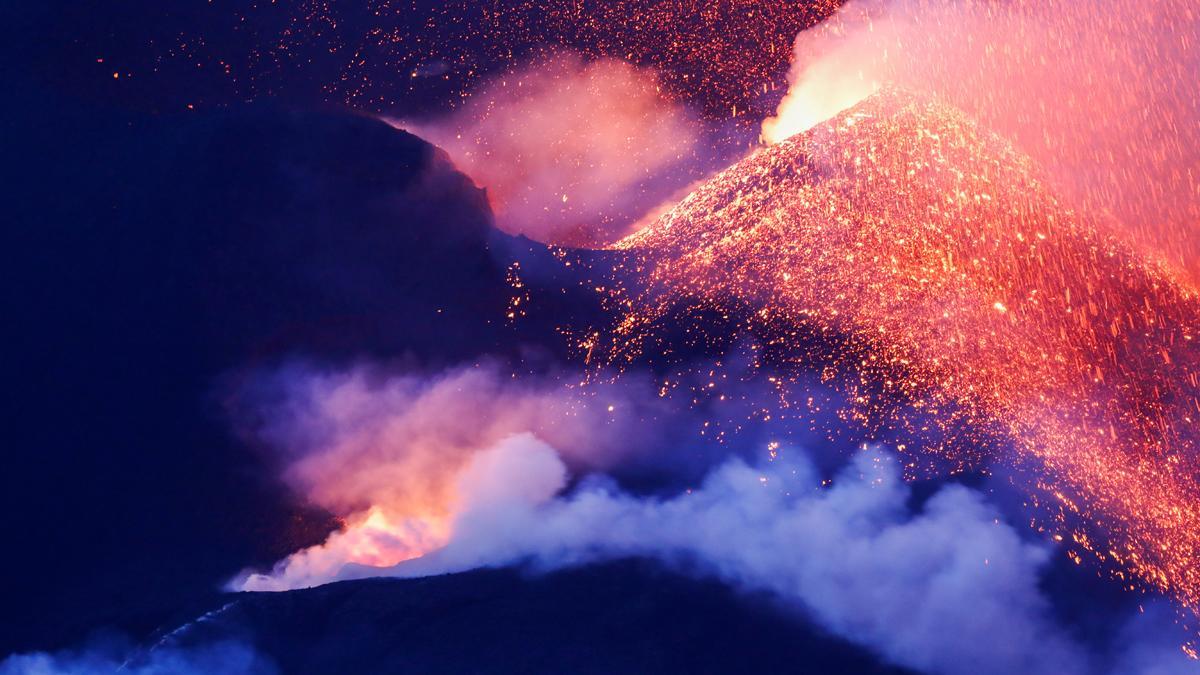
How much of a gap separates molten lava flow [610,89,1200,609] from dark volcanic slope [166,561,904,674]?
6.44ft

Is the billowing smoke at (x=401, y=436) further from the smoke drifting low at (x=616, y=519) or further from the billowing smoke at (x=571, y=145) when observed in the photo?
the billowing smoke at (x=571, y=145)

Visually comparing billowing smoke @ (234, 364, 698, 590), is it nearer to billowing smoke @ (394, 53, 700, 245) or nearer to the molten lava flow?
the molten lava flow

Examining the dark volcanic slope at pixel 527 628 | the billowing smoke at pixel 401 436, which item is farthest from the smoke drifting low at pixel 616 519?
the dark volcanic slope at pixel 527 628

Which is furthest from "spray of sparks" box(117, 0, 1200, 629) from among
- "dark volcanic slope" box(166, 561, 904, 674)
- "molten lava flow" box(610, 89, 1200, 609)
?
"dark volcanic slope" box(166, 561, 904, 674)

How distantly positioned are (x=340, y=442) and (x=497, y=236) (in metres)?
1.93

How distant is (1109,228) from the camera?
8.38 m

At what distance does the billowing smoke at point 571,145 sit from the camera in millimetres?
Answer: 7695

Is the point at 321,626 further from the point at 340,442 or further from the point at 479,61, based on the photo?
the point at 479,61

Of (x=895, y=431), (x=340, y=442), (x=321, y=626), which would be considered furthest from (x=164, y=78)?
(x=895, y=431)

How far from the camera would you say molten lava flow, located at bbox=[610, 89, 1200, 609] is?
709 centimetres

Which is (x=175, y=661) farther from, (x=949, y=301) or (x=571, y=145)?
(x=949, y=301)

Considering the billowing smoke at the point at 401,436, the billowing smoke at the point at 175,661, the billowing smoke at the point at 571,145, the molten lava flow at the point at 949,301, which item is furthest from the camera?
the billowing smoke at the point at 571,145

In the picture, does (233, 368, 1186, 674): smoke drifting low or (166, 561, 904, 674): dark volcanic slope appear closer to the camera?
(166, 561, 904, 674): dark volcanic slope

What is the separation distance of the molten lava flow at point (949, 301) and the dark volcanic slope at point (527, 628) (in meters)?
1.96
